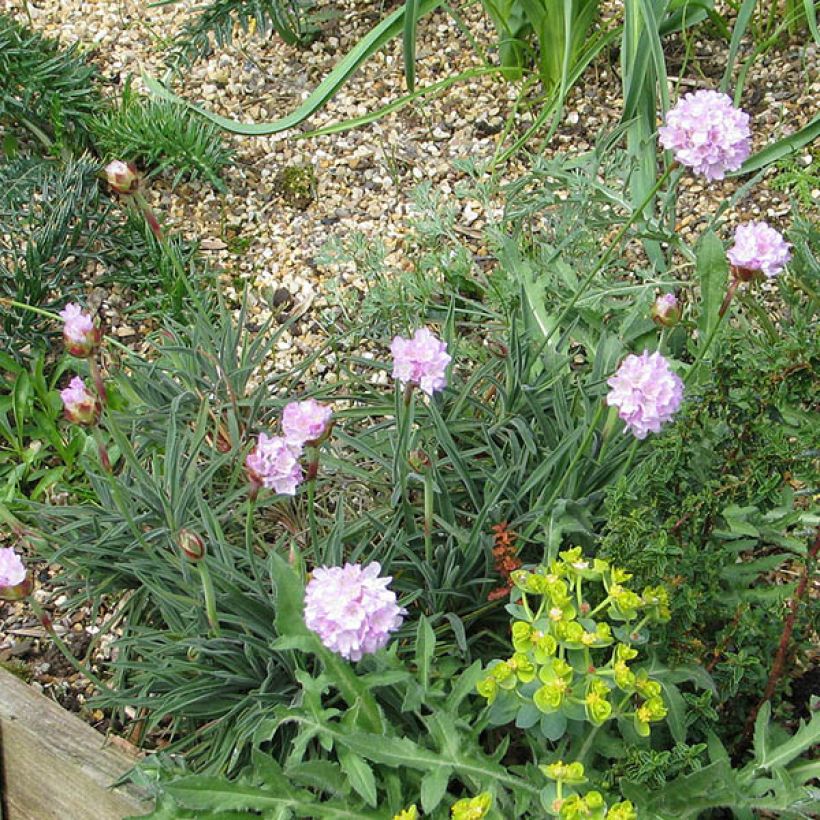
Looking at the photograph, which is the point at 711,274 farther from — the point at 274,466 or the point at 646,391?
the point at 274,466

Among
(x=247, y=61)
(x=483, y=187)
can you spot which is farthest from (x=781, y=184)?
(x=247, y=61)

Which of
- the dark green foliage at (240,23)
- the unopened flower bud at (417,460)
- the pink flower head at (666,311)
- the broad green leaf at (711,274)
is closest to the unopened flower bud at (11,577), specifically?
the unopened flower bud at (417,460)

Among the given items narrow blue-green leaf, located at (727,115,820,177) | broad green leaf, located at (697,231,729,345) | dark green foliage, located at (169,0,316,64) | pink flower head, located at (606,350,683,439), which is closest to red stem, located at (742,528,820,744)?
pink flower head, located at (606,350,683,439)

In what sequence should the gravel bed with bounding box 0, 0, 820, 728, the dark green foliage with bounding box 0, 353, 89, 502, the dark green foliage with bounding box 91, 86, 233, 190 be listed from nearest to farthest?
the dark green foliage with bounding box 0, 353, 89, 502 < the gravel bed with bounding box 0, 0, 820, 728 < the dark green foliage with bounding box 91, 86, 233, 190

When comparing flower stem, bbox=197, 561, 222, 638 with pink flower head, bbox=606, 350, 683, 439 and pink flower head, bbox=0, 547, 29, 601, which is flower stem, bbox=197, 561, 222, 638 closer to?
pink flower head, bbox=0, 547, 29, 601

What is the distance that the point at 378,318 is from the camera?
262cm

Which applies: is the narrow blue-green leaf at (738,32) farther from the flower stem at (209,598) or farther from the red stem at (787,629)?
the flower stem at (209,598)

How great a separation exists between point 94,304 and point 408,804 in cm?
160

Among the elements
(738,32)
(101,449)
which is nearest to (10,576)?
(101,449)

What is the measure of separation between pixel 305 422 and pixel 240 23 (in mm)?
2011

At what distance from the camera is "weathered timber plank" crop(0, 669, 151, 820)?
1.88 m

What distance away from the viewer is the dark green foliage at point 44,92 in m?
3.00

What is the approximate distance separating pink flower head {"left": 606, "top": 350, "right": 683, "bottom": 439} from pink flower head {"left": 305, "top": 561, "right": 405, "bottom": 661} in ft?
1.35

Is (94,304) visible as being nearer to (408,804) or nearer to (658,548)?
(408,804)
